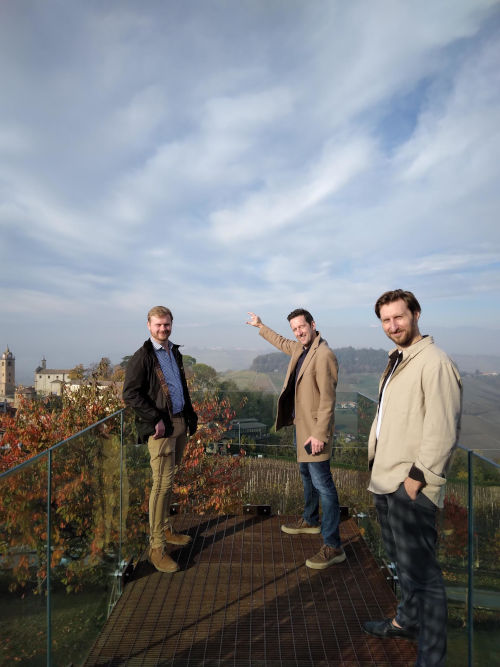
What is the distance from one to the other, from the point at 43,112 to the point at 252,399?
20.4 meters

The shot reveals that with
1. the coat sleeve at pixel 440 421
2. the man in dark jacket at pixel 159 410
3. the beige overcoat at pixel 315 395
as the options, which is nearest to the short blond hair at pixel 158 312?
the man in dark jacket at pixel 159 410

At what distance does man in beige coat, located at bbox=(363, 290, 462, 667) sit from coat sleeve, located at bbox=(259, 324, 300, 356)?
1.56m

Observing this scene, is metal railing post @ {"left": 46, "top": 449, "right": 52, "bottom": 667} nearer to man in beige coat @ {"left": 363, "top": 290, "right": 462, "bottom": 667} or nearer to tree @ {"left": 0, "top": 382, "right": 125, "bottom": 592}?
tree @ {"left": 0, "top": 382, "right": 125, "bottom": 592}

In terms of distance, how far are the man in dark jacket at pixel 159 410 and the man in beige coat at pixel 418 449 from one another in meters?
1.33

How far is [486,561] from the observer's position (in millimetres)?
1520

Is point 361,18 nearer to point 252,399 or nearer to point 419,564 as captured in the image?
point 252,399

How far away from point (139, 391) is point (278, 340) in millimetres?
1364

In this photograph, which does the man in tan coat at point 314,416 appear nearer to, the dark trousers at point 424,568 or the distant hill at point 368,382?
the distant hill at point 368,382

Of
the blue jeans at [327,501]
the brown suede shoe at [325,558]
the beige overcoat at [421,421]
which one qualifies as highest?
the beige overcoat at [421,421]

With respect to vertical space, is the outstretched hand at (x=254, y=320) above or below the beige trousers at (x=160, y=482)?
above

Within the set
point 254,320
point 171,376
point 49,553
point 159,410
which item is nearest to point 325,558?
point 159,410

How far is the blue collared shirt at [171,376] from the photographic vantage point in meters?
2.79

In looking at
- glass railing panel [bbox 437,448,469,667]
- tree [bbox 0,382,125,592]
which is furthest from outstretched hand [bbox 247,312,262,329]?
glass railing panel [bbox 437,448,469,667]

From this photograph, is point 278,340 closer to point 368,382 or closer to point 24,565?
point 368,382
